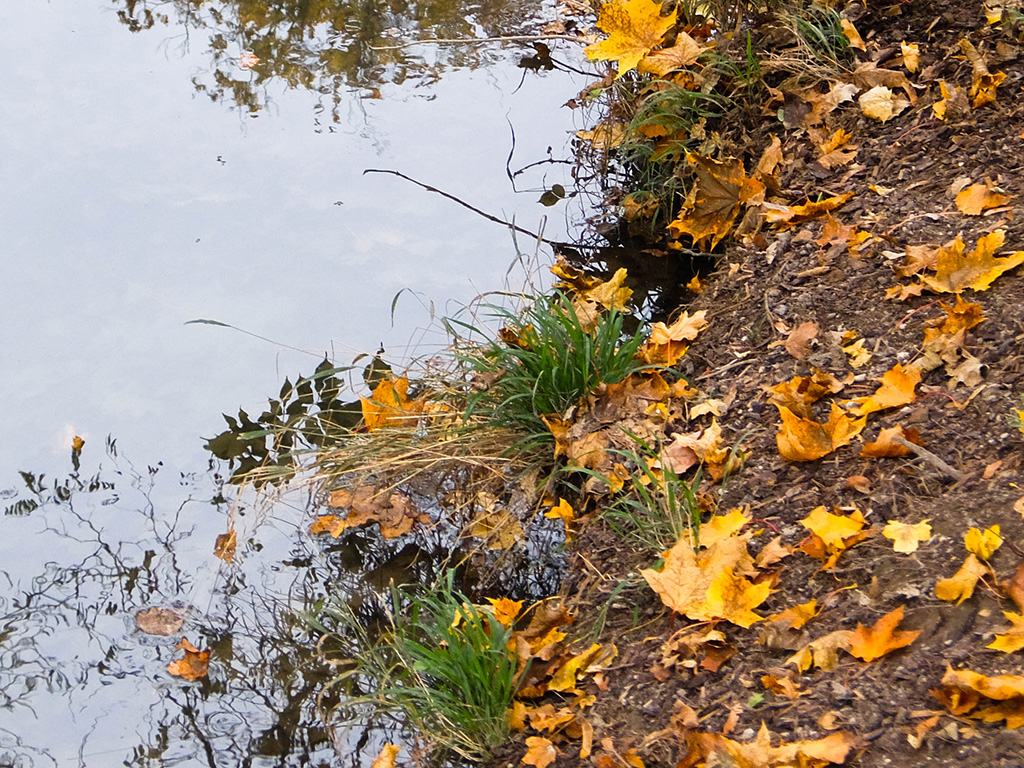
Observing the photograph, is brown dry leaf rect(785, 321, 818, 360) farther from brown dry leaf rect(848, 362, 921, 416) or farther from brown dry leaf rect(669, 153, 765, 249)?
brown dry leaf rect(669, 153, 765, 249)

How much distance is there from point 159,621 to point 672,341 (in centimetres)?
175

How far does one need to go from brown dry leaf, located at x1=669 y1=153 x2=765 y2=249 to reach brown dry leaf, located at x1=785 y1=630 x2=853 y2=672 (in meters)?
1.86

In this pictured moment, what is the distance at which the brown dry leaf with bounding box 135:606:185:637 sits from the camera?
2.45 m

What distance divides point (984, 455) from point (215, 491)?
2.23 meters

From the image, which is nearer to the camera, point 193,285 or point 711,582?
point 711,582

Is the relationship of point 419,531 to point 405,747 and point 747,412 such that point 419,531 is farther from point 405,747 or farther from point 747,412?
point 747,412

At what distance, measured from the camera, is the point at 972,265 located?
88.4 inches

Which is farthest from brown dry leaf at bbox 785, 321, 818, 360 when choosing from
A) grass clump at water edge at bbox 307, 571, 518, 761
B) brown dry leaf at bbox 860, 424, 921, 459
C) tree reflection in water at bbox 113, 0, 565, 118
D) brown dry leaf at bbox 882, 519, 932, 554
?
tree reflection in water at bbox 113, 0, 565, 118

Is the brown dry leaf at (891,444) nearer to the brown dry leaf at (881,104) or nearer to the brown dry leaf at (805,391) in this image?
the brown dry leaf at (805,391)

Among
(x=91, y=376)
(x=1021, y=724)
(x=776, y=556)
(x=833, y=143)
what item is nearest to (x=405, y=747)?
(x=776, y=556)

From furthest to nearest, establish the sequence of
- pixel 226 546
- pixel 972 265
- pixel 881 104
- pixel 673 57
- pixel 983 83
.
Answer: pixel 673 57
pixel 881 104
pixel 983 83
pixel 226 546
pixel 972 265

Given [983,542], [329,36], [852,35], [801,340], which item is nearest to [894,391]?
[801,340]

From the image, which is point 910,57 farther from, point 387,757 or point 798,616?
point 387,757

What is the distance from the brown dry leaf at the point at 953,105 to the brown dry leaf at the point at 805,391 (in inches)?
47.6
